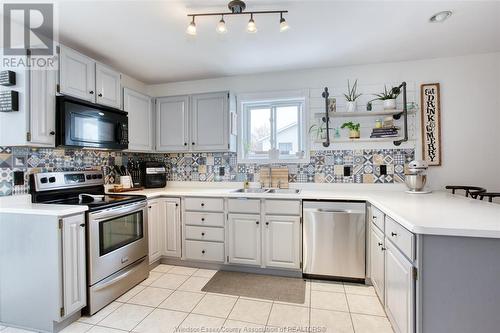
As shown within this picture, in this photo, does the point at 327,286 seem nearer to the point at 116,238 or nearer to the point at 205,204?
the point at 205,204

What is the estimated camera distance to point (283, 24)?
5.75 ft

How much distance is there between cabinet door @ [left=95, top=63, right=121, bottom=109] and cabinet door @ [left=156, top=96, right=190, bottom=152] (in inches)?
25.4

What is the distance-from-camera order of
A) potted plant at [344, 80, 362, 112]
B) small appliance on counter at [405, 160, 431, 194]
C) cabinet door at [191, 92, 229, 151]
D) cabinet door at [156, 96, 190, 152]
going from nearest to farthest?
small appliance on counter at [405, 160, 431, 194] < potted plant at [344, 80, 362, 112] < cabinet door at [191, 92, 229, 151] < cabinet door at [156, 96, 190, 152]

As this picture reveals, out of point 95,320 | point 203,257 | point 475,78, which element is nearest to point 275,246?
point 203,257

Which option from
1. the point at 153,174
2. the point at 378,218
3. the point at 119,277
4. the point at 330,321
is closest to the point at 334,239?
the point at 378,218

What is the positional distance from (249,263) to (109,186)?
1.93 m

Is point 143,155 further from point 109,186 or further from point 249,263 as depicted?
point 249,263

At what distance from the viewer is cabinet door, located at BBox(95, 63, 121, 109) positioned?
246 centimetres

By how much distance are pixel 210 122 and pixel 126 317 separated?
7.20 ft

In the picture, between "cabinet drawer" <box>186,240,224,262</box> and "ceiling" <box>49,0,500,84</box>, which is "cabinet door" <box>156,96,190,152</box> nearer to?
"ceiling" <box>49,0,500,84</box>

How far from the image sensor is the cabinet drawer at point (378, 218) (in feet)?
6.32

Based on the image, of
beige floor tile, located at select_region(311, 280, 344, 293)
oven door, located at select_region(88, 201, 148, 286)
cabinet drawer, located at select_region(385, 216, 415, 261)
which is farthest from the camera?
beige floor tile, located at select_region(311, 280, 344, 293)

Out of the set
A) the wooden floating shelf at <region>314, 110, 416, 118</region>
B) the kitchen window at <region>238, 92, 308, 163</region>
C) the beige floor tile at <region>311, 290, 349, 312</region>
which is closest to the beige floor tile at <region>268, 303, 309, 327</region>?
the beige floor tile at <region>311, 290, 349, 312</region>

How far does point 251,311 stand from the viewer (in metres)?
2.00
